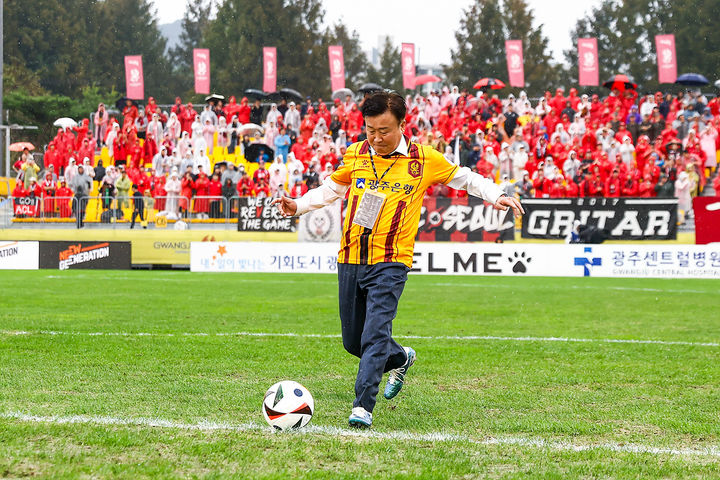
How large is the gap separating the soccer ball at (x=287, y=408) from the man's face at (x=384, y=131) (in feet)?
5.27

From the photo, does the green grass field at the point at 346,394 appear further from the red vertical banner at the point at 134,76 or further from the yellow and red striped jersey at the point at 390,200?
the red vertical banner at the point at 134,76

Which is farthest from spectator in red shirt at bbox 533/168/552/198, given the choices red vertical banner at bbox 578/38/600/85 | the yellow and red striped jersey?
the yellow and red striped jersey

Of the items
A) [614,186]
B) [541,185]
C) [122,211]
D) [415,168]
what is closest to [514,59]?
[541,185]

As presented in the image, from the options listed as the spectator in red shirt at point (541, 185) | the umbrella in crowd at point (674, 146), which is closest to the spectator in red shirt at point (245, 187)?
the spectator in red shirt at point (541, 185)

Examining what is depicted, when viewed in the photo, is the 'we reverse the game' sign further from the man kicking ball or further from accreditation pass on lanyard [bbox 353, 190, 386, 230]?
accreditation pass on lanyard [bbox 353, 190, 386, 230]

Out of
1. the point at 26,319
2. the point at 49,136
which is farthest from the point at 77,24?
the point at 26,319

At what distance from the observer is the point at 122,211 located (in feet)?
86.7

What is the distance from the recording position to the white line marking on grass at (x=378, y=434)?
15.8ft

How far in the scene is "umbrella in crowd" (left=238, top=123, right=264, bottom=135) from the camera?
109ft

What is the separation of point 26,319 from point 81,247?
13998mm

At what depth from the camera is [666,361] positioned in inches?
Answer: 333

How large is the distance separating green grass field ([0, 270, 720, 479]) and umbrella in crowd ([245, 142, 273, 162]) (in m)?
18.5

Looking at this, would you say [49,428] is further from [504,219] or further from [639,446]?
[504,219]

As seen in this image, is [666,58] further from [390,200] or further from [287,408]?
[287,408]
